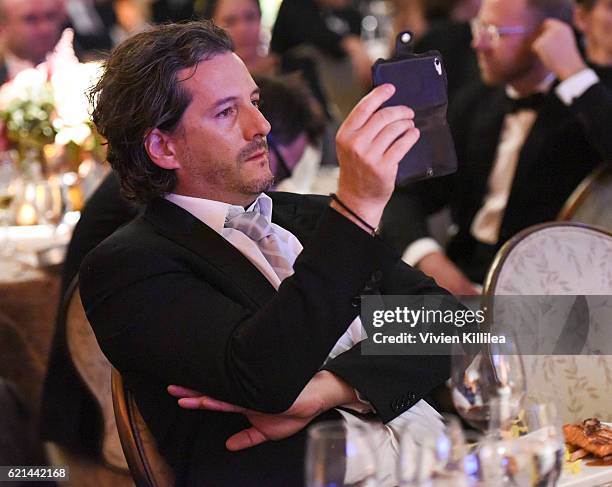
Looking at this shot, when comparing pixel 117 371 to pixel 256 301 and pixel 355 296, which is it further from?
pixel 355 296

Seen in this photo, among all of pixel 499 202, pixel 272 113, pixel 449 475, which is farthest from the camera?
pixel 499 202

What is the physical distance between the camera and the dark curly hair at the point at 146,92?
176 centimetres

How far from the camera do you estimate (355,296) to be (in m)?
1.56

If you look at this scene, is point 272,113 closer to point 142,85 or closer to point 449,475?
point 142,85

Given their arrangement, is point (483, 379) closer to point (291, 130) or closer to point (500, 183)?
Result: point (291, 130)

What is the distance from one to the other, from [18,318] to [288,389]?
178 cm

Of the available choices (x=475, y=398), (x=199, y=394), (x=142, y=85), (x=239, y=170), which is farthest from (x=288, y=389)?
(x=142, y=85)

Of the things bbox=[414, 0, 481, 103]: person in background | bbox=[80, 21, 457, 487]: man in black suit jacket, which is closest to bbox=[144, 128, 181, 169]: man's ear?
bbox=[80, 21, 457, 487]: man in black suit jacket

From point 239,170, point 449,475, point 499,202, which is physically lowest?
point 449,475

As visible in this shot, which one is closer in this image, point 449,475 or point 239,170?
point 449,475

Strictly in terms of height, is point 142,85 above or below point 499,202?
below

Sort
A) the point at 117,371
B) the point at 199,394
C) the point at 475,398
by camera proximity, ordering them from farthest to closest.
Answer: the point at 117,371 < the point at 199,394 < the point at 475,398

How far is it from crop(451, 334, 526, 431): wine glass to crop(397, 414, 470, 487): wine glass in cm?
29

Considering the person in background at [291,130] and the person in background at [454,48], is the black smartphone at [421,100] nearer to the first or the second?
the person in background at [291,130]
